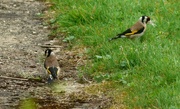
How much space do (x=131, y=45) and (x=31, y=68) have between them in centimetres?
163

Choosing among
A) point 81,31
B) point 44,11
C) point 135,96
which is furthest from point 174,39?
point 44,11

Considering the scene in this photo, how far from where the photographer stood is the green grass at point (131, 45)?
20.0ft

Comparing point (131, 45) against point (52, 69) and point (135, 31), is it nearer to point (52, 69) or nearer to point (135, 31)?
point (135, 31)

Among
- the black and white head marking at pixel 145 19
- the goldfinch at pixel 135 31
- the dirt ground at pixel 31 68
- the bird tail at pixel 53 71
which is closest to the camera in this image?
the dirt ground at pixel 31 68

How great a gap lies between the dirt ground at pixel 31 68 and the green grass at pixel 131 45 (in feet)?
1.22

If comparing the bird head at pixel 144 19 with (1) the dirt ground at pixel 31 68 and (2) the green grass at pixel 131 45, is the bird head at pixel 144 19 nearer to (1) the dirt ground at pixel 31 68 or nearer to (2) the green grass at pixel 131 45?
(2) the green grass at pixel 131 45

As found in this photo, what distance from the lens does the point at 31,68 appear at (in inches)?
312

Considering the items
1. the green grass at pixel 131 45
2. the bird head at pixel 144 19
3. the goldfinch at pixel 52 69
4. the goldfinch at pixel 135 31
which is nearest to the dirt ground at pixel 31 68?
the goldfinch at pixel 52 69

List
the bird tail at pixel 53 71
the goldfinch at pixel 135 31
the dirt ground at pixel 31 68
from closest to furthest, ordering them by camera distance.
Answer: the dirt ground at pixel 31 68 < the bird tail at pixel 53 71 < the goldfinch at pixel 135 31

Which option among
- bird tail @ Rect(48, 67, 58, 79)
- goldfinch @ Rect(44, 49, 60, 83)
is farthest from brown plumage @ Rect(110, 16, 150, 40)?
bird tail @ Rect(48, 67, 58, 79)

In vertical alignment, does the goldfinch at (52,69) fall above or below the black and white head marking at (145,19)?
below

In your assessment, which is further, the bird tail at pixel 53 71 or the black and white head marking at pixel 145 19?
the black and white head marking at pixel 145 19

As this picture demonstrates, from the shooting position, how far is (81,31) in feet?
30.5

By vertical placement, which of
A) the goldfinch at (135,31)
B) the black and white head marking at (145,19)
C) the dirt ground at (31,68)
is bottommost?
the dirt ground at (31,68)
